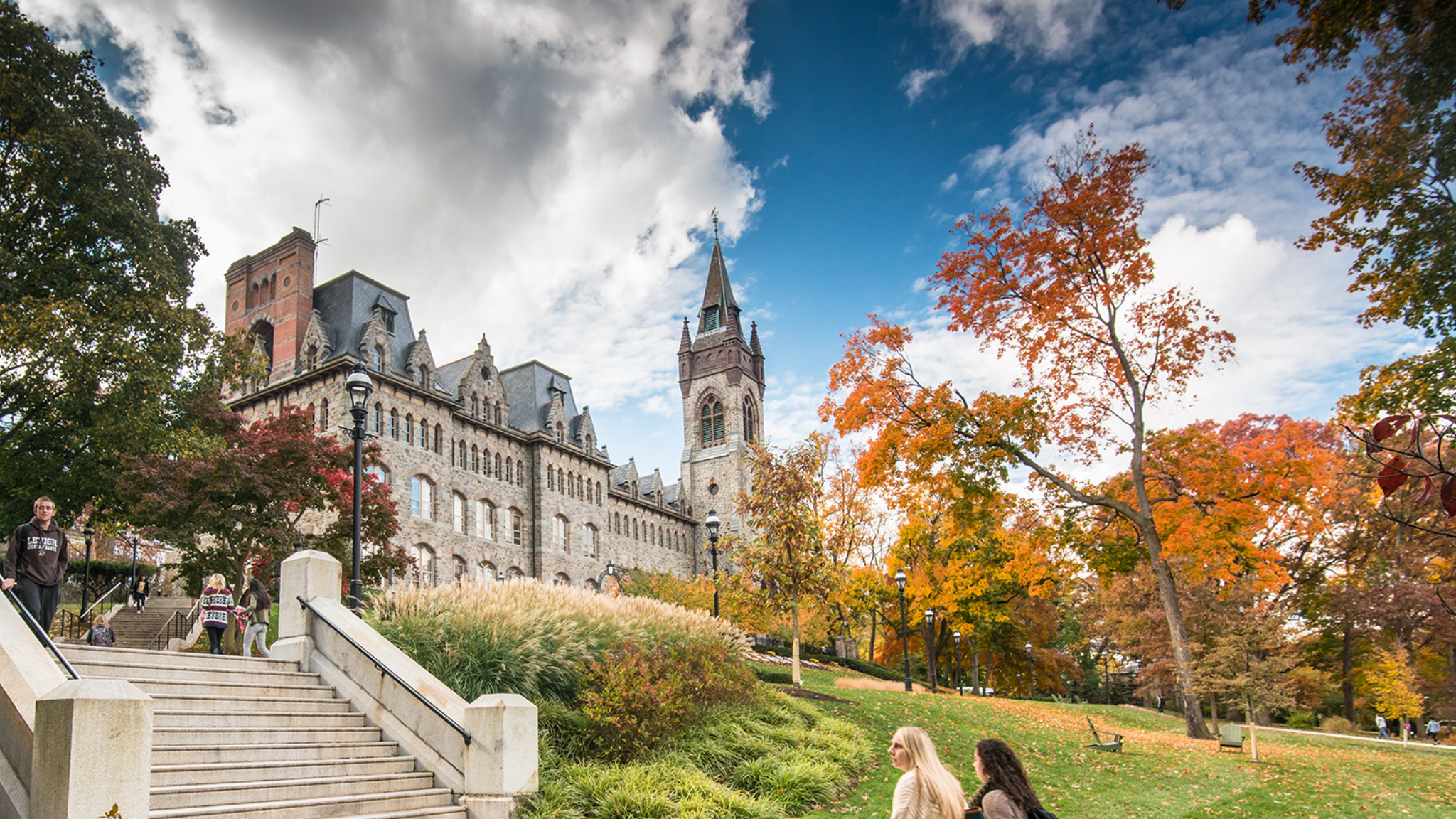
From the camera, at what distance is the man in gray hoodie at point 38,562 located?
8.93 m

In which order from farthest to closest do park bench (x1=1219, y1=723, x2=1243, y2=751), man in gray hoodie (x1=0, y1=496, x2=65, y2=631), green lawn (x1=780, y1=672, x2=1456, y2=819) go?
park bench (x1=1219, y1=723, x2=1243, y2=751)
green lawn (x1=780, y1=672, x2=1456, y2=819)
man in gray hoodie (x1=0, y1=496, x2=65, y2=631)

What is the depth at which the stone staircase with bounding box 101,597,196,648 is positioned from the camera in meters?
21.7

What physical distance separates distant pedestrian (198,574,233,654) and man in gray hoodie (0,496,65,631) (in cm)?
321

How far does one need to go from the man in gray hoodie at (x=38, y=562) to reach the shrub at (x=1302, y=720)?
148ft

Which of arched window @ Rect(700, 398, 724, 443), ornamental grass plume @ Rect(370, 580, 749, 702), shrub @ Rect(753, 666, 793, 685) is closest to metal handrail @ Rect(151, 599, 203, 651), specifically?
ornamental grass plume @ Rect(370, 580, 749, 702)

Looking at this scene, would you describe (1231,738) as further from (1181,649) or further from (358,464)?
(358,464)

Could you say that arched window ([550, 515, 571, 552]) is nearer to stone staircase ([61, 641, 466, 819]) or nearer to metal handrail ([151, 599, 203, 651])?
metal handrail ([151, 599, 203, 651])

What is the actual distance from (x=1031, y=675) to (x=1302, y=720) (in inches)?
505

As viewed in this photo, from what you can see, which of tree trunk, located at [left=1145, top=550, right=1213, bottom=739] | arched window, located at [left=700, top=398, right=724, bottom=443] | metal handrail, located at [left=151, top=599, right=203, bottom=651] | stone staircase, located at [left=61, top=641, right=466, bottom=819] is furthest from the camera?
arched window, located at [left=700, top=398, right=724, bottom=443]

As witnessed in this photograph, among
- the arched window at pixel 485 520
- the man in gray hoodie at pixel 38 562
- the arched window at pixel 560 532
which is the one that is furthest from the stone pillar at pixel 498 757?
the arched window at pixel 560 532

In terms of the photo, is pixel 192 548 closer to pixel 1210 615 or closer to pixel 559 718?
pixel 559 718

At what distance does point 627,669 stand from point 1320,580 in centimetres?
3204

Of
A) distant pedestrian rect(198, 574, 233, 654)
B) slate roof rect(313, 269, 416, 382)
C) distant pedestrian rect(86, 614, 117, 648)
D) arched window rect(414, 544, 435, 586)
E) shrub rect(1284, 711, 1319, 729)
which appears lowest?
shrub rect(1284, 711, 1319, 729)

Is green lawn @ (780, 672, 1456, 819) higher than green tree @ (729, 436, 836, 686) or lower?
lower
